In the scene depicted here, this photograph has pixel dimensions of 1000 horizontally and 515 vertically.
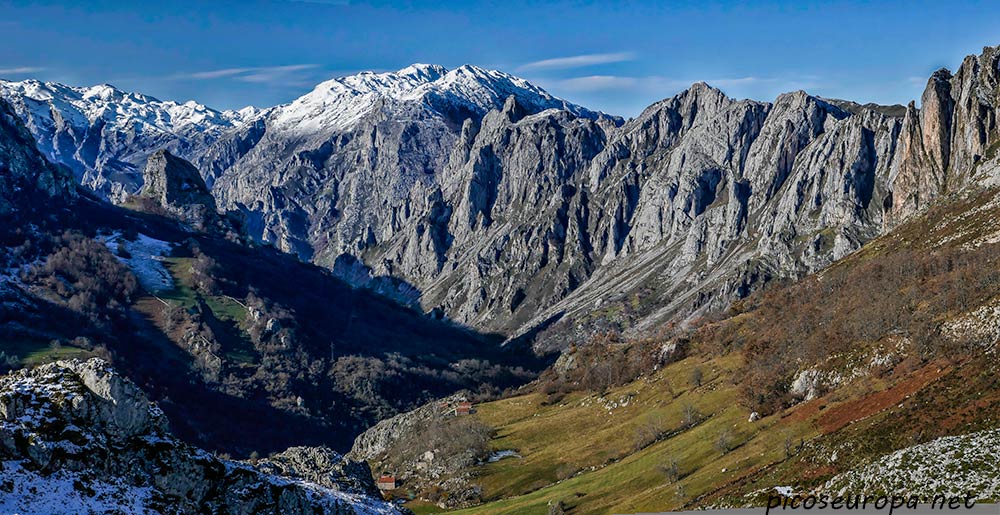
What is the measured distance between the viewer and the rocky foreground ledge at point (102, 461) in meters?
47.6

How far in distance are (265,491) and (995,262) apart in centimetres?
15021

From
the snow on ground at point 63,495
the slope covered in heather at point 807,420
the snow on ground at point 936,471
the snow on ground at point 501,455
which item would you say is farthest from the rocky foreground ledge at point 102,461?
the snow on ground at point 501,455

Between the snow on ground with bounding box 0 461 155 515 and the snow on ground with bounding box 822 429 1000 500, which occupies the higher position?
the snow on ground with bounding box 0 461 155 515

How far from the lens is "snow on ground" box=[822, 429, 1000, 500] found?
211 feet

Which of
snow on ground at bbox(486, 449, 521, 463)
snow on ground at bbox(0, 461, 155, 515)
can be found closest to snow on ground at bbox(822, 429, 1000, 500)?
snow on ground at bbox(0, 461, 155, 515)

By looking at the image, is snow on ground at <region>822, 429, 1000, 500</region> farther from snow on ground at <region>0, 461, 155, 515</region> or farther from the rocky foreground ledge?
snow on ground at <region>0, 461, 155, 515</region>

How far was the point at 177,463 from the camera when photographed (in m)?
55.8

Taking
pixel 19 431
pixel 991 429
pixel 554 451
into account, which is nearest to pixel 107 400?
pixel 19 431

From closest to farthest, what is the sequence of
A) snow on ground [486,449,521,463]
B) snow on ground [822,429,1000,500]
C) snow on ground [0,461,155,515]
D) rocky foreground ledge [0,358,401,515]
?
1. snow on ground [0,461,155,515]
2. rocky foreground ledge [0,358,401,515]
3. snow on ground [822,429,1000,500]
4. snow on ground [486,449,521,463]

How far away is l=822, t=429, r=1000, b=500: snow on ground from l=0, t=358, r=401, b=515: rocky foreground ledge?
2014 inches

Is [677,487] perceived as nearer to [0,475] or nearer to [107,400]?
[107,400]

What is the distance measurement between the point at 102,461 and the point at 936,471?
225 ft

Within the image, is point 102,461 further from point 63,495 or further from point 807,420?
point 807,420

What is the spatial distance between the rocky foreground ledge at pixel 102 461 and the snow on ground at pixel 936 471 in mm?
51156
